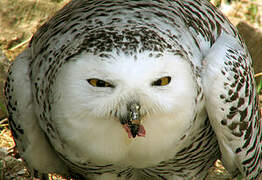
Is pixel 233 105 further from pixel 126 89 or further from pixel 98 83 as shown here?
pixel 98 83

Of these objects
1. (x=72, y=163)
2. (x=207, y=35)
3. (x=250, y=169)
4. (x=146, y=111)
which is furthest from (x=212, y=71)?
(x=72, y=163)

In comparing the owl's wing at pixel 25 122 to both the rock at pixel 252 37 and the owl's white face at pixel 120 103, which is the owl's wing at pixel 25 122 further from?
A: the rock at pixel 252 37

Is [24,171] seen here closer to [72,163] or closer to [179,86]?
[72,163]

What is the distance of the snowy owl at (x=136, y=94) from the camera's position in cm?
284

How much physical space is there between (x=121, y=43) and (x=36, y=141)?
1297 mm

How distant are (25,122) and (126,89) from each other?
1.27m

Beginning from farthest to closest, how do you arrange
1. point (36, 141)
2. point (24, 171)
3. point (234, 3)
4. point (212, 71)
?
point (234, 3)
point (24, 171)
point (36, 141)
point (212, 71)

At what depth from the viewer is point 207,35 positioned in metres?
3.73

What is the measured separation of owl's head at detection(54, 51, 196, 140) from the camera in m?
2.77

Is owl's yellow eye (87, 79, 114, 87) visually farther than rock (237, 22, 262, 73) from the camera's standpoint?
No

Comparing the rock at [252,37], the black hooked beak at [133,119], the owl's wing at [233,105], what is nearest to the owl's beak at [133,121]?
the black hooked beak at [133,119]

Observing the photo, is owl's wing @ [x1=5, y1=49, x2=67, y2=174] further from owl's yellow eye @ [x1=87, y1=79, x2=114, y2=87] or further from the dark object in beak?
the dark object in beak

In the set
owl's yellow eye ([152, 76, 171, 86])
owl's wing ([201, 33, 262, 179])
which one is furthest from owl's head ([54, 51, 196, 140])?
owl's wing ([201, 33, 262, 179])

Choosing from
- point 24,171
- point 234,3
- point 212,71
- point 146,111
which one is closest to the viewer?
point 146,111
